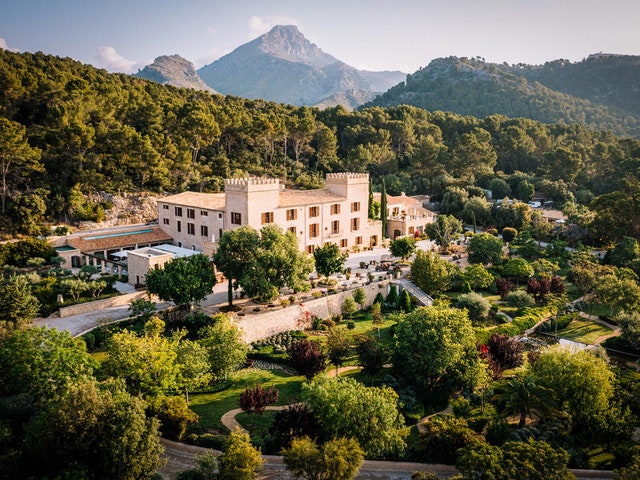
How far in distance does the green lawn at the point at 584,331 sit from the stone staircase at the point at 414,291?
9.32m

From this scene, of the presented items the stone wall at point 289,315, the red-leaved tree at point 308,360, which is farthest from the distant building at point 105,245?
the red-leaved tree at point 308,360

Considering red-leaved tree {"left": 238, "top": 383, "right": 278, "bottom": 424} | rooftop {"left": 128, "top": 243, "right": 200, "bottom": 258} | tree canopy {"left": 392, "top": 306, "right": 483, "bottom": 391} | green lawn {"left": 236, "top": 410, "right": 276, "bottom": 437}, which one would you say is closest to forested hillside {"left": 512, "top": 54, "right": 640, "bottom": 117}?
rooftop {"left": 128, "top": 243, "right": 200, "bottom": 258}

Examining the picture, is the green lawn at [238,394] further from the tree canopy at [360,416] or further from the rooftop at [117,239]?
the rooftop at [117,239]

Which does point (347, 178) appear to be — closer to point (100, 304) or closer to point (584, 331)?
point (584, 331)

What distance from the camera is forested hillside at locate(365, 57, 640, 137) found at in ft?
472

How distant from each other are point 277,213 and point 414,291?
12.8m

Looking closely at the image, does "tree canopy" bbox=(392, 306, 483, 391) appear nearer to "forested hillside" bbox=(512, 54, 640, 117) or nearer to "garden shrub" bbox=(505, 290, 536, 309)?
"garden shrub" bbox=(505, 290, 536, 309)

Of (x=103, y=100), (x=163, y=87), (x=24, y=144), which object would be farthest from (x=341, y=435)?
(x=163, y=87)

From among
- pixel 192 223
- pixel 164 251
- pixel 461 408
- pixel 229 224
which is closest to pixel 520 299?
pixel 461 408

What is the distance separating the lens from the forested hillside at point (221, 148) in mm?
49812

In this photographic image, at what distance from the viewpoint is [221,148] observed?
6944cm

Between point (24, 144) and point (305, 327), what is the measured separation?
31516 mm

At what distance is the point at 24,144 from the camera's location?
45.7 metres

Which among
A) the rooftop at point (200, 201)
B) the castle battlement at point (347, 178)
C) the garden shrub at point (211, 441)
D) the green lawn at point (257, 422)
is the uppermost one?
the castle battlement at point (347, 178)
